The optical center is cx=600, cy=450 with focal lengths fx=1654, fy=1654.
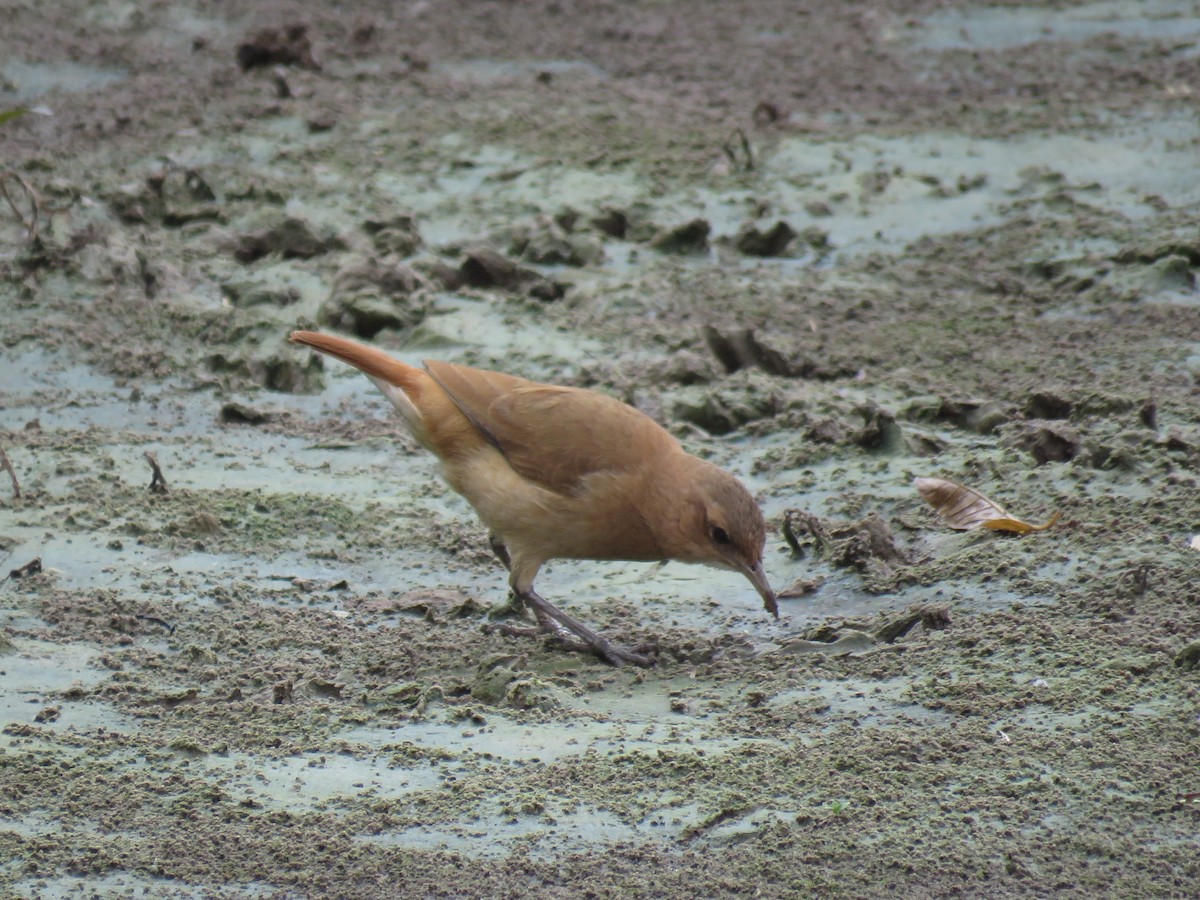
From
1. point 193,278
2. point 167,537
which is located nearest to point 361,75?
point 193,278

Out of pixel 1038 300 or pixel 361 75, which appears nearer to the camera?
pixel 1038 300

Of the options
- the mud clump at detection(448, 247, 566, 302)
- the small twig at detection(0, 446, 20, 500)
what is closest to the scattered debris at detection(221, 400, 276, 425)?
the small twig at detection(0, 446, 20, 500)

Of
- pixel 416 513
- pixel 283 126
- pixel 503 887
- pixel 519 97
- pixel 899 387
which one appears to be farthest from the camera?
pixel 519 97

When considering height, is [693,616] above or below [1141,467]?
below

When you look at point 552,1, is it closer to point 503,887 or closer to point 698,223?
point 698,223

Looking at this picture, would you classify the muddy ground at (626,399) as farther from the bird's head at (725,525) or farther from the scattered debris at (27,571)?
the bird's head at (725,525)

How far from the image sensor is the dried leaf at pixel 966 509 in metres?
6.23

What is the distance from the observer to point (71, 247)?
9.08m

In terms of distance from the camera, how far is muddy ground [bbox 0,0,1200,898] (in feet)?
14.5

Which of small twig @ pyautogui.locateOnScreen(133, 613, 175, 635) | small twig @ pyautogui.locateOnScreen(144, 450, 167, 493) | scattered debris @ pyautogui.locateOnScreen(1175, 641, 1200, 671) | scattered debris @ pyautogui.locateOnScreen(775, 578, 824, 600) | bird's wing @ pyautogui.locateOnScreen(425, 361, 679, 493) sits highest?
bird's wing @ pyautogui.locateOnScreen(425, 361, 679, 493)

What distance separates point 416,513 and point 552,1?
8.95 m

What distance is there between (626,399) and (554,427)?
61.3 inches

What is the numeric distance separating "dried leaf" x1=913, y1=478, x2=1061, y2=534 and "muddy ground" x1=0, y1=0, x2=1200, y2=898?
0.28ft

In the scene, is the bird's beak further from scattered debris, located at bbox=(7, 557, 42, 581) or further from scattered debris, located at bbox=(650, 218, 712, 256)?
scattered debris, located at bbox=(650, 218, 712, 256)
